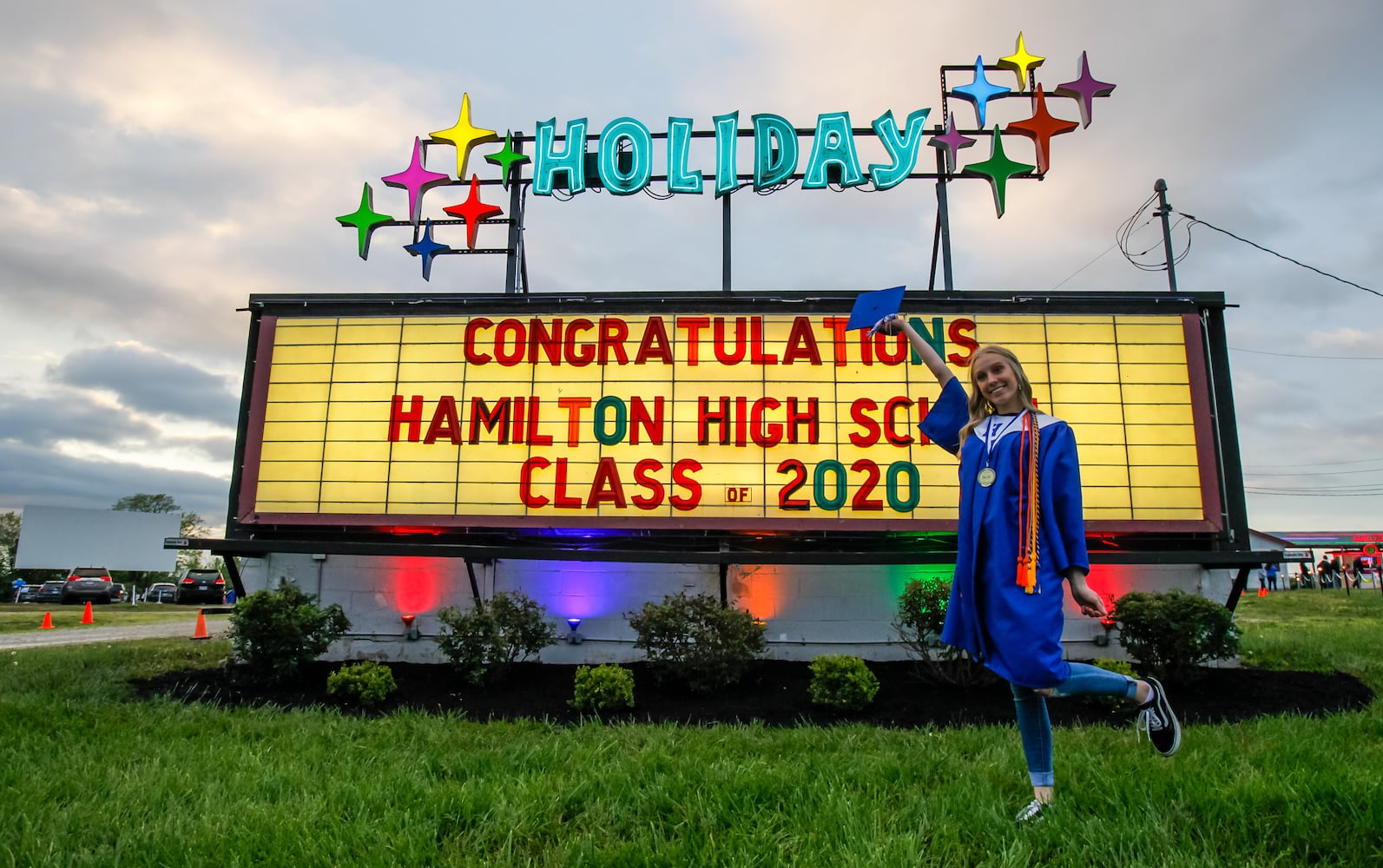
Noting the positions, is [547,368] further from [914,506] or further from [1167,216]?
[1167,216]

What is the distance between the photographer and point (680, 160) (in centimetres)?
1209

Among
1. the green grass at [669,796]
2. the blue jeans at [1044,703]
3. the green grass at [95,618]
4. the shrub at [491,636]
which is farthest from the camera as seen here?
the green grass at [95,618]

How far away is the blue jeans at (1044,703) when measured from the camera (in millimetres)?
3490

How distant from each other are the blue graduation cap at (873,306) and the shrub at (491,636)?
595 cm

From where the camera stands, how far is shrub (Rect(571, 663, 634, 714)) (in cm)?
751

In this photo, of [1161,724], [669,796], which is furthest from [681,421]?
[1161,724]

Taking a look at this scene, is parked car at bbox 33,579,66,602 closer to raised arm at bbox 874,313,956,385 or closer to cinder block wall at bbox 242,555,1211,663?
cinder block wall at bbox 242,555,1211,663

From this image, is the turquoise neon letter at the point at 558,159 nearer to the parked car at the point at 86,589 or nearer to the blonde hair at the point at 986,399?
the blonde hair at the point at 986,399

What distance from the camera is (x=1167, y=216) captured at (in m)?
12.5

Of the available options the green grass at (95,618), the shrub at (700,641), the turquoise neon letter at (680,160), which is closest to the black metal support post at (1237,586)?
the shrub at (700,641)

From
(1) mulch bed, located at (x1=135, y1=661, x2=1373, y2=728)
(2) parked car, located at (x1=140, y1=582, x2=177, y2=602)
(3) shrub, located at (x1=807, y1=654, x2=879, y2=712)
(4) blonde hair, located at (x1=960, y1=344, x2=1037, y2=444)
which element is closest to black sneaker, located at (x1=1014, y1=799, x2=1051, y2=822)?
(4) blonde hair, located at (x1=960, y1=344, x2=1037, y2=444)

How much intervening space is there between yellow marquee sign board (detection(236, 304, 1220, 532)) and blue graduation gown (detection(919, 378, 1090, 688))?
19.0 feet

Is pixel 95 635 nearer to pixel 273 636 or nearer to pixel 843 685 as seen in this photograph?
Answer: pixel 273 636

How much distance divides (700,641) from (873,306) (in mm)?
5001
